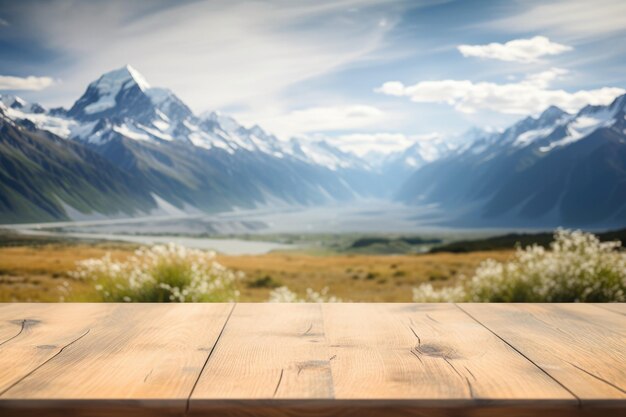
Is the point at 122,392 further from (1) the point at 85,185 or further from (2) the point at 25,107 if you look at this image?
(1) the point at 85,185

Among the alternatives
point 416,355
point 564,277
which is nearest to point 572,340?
point 416,355

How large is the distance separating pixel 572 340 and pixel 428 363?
0.61 m

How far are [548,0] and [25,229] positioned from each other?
8.99 m

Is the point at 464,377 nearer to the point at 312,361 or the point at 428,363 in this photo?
the point at 428,363

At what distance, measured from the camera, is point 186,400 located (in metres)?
1.17

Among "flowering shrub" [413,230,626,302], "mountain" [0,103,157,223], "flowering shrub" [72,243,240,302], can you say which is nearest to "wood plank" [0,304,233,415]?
"flowering shrub" [72,243,240,302]

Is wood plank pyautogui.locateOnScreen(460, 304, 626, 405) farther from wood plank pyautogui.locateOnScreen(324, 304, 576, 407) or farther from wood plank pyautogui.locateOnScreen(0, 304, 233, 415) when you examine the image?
wood plank pyautogui.locateOnScreen(0, 304, 233, 415)

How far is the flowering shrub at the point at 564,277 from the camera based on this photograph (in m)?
6.26

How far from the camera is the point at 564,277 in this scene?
6.51m

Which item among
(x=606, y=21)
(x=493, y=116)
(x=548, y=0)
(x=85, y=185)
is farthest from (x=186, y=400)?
(x=85, y=185)

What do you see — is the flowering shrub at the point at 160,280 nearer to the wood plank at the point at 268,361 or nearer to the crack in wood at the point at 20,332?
the crack in wood at the point at 20,332

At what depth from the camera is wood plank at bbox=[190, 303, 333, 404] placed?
1217 millimetres

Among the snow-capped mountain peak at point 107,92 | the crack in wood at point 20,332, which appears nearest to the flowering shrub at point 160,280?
the crack in wood at point 20,332

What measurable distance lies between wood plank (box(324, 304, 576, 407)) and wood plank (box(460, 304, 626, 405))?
52mm
